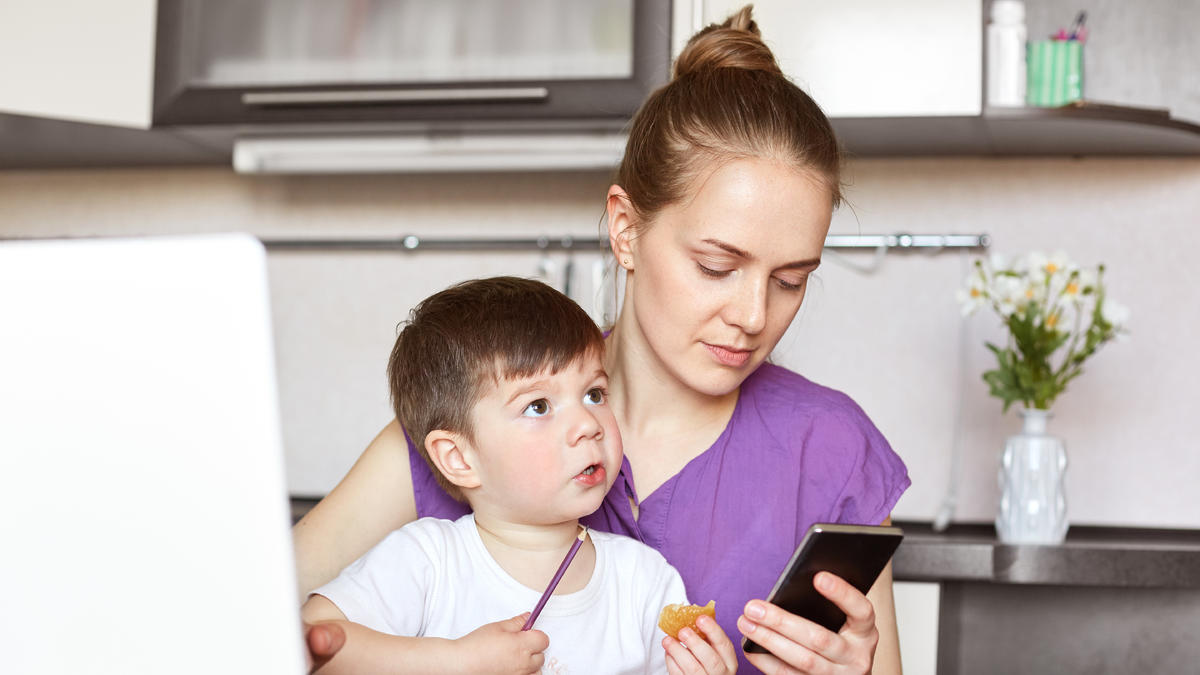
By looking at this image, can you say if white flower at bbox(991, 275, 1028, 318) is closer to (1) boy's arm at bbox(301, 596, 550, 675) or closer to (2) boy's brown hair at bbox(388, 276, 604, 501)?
(2) boy's brown hair at bbox(388, 276, 604, 501)

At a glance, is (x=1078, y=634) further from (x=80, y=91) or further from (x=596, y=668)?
(x=80, y=91)

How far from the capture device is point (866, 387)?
2104mm

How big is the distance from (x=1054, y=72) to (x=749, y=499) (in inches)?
41.1

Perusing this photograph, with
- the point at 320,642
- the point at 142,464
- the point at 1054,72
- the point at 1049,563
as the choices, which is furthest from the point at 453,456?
the point at 1054,72

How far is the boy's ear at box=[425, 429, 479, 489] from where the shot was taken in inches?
42.7

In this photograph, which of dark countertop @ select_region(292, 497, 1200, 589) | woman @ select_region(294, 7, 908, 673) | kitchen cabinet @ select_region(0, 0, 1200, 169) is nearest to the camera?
woman @ select_region(294, 7, 908, 673)

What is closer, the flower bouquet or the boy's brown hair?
the boy's brown hair

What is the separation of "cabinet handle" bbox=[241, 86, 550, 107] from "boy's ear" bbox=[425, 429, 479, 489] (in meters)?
0.90

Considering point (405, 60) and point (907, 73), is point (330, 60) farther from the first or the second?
point (907, 73)

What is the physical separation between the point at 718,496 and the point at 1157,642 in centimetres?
122

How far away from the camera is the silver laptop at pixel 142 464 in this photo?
435mm

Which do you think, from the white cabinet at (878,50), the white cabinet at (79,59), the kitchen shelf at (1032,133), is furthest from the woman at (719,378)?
the white cabinet at (79,59)

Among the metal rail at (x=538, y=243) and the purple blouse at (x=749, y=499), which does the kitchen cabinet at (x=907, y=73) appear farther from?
the purple blouse at (x=749, y=499)

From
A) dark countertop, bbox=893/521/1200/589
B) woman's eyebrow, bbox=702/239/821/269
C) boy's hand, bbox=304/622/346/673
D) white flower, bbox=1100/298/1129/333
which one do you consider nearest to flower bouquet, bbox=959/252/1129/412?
white flower, bbox=1100/298/1129/333
